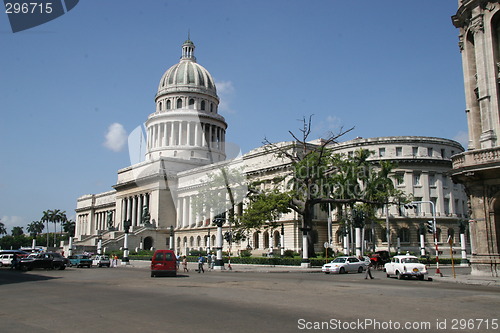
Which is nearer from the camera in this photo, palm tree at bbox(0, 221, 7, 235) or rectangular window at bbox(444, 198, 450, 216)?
rectangular window at bbox(444, 198, 450, 216)

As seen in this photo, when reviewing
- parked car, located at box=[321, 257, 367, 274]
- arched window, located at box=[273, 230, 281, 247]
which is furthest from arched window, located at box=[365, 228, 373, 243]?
parked car, located at box=[321, 257, 367, 274]

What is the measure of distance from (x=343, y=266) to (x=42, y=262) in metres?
25.1

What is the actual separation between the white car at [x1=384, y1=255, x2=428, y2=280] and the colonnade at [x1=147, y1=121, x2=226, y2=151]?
85.7 meters

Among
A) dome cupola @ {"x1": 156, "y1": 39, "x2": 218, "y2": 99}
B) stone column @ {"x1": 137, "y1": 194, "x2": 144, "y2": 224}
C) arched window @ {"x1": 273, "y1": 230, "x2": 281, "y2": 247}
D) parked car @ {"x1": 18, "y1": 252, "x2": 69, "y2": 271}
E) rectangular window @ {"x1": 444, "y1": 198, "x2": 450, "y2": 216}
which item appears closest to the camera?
parked car @ {"x1": 18, "y1": 252, "x2": 69, "y2": 271}

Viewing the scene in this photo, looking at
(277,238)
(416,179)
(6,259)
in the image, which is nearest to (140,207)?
(277,238)

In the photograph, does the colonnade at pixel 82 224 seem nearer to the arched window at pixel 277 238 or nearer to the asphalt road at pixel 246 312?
the arched window at pixel 277 238

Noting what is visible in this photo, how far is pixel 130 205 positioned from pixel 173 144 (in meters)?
17.6

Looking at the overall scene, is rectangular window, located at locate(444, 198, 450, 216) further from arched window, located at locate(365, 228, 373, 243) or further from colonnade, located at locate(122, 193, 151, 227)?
colonnade, located at locate(122, 193, 151, 227)

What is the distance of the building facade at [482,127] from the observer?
85.9 feet

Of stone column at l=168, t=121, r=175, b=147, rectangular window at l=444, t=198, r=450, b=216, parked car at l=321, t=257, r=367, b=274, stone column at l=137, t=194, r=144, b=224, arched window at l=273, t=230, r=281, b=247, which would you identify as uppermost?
stone column at l=168, t=121, r=175, b=147

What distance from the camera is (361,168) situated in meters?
56.0

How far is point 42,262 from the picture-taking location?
130ft

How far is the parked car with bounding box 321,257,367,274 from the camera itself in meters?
35.5

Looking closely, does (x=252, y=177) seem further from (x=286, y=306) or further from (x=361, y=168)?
(x=286, y=306)
